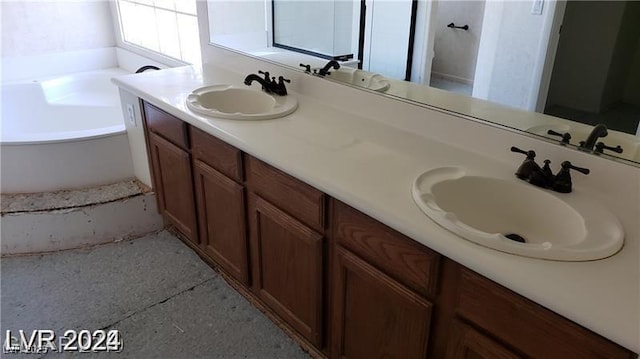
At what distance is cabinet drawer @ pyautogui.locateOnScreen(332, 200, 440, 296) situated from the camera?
117cm

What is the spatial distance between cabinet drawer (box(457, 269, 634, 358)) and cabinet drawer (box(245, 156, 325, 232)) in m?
0.51

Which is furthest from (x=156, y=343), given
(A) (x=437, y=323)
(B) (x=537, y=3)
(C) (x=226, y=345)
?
(B) (x=537, y=3)

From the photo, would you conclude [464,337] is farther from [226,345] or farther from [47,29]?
[47,29]

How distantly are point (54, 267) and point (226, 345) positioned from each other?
1090 mm

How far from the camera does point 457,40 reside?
1546mm

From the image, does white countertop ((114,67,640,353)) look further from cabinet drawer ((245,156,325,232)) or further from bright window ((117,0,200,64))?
bright window ((117,0,200,64))

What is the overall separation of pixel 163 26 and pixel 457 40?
2.59 metres

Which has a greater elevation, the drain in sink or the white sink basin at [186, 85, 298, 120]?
the white sink basin at [186, 85, 298, 120]

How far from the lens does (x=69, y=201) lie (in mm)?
2451

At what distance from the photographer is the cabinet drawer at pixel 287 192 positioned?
4.74 ft

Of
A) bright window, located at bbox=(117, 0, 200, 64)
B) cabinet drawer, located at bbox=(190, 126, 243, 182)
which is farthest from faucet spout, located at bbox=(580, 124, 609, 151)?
bright window, located at bbox=(117, 0, 200, 64)

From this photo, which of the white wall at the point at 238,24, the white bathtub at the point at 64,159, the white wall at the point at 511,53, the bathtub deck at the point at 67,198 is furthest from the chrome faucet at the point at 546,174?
the white bathtub at the point at 64,159

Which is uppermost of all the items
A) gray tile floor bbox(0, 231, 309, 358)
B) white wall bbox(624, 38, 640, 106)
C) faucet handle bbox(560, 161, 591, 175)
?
white wall bbox(624, 38, 640, 106)

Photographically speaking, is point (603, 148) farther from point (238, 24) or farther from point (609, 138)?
point (238, 24)
